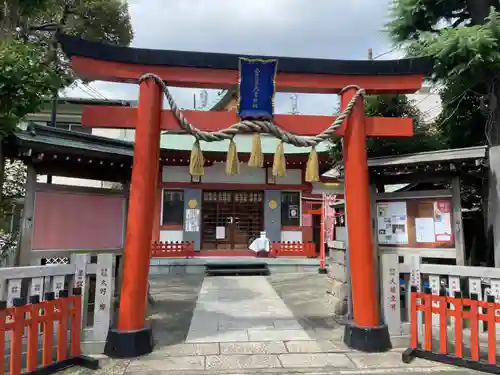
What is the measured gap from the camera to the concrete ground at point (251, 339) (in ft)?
14.1

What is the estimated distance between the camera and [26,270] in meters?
4.20

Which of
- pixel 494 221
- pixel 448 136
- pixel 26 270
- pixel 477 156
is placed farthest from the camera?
pixel 448 136

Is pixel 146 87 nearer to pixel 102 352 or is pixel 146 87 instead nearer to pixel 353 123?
pixel 353 123

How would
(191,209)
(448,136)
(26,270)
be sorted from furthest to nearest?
(191,209), (448,136), (26,270)

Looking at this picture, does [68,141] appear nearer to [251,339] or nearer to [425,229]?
[251,339]

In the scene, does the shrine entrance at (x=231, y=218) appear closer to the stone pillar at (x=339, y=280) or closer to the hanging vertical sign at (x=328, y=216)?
the hanging vertical sign at (x=328, y=216)

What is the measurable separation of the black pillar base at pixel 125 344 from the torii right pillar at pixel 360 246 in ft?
9.46

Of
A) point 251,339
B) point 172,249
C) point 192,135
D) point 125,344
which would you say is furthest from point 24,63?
point 172,249

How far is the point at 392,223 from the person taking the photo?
21.5 ft

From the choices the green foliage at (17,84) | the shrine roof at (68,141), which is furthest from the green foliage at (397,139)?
the green foliage at (17,84)

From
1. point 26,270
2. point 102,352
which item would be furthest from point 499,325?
point 26,270

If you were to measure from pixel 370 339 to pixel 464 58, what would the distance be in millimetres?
5209

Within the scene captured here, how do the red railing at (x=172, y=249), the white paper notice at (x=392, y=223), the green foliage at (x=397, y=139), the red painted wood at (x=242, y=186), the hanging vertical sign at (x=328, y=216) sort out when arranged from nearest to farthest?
the white paper notice at (x=392, y=223) < the green foliage at (x=397, y=139) < the hanging vertical sign at (x=328, y=216) < the red railing at (x=172, y=249) < the red painted wood at (x=242, y=186)

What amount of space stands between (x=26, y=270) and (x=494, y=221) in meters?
7.35
